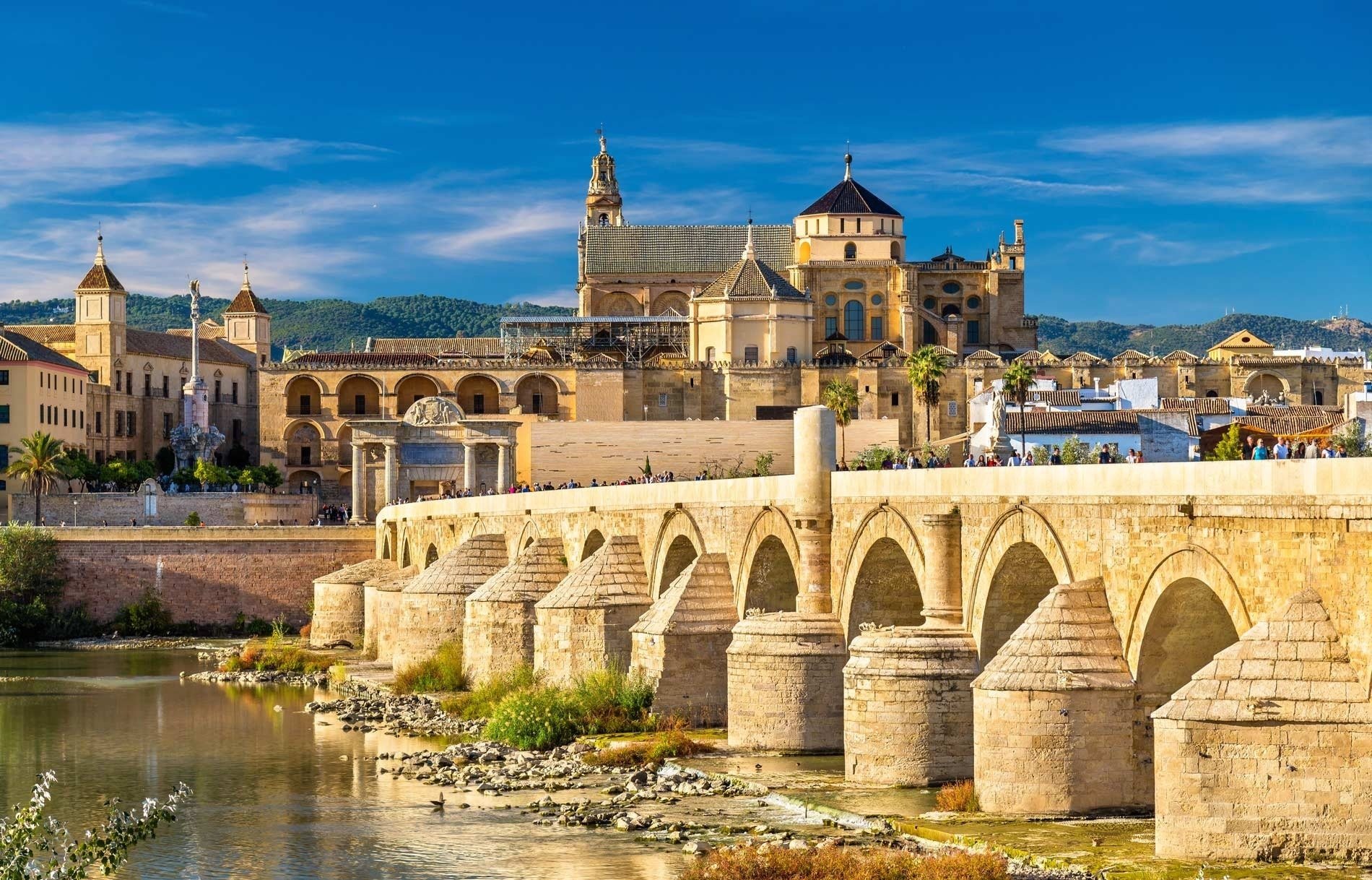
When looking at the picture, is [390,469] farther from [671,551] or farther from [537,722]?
[537,722]

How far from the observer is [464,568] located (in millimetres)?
46062

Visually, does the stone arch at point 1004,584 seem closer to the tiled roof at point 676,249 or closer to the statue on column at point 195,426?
A: the statue on column at point 195,426

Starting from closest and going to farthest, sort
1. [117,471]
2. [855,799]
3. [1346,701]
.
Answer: [1346,701] → [855,799] → [117,471]

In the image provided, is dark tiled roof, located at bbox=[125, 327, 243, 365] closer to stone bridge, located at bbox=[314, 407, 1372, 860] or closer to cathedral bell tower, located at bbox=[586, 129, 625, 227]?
cathedral bell tower, located at bbox=[586, 129, 625, 227]

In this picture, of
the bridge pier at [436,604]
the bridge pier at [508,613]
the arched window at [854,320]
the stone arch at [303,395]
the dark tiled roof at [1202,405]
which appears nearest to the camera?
the bridge pier at [508,613]

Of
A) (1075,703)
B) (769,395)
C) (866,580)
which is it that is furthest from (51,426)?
(1075,703)

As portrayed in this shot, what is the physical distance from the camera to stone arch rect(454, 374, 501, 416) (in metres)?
97.6

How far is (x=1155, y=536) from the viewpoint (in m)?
21.6

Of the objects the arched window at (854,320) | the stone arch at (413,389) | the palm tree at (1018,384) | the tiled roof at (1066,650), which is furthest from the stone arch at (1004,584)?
the arched window at (854,320)

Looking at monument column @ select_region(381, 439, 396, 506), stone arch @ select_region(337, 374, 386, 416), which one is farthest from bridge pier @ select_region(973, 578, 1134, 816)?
stone arch @ select_region(337, 374, 386, 416)

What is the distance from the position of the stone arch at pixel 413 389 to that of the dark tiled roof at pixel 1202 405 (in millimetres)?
34054

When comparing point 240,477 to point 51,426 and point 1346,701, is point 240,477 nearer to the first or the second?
point 51,426

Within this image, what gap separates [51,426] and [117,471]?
10.8ft

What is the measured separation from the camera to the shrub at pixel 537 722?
32125 millimetres
